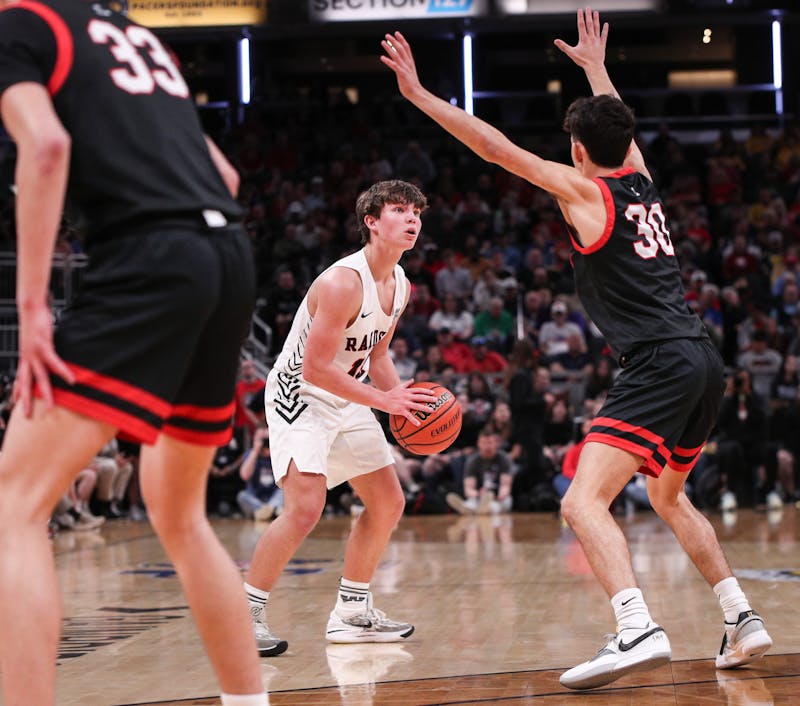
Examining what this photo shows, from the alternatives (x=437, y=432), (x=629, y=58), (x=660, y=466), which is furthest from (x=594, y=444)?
(x=629, y=58)

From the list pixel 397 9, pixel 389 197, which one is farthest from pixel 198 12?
pixel 389 197

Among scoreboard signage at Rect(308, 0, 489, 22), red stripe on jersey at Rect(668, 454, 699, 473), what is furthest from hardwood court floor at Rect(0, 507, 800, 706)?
scoreboard signage at Rect(308, 0, 489, 22)

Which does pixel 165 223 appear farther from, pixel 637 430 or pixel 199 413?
pixel 637 430

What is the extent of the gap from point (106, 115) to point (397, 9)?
17.5 m

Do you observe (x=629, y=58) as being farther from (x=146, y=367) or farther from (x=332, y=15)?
(x=146, y=367)

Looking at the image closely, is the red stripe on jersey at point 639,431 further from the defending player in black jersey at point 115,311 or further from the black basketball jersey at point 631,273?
the defending player in black jersey at point 115,311

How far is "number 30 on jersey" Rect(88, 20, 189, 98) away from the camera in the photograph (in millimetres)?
2936

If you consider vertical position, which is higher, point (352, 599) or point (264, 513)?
point (352, 599)

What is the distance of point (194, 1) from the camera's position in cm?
2005

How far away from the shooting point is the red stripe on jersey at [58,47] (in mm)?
2840

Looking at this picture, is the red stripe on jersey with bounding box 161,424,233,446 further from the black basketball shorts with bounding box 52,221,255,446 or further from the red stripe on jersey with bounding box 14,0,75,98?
the red stripe on jersey with bounding box 14,0,75,98

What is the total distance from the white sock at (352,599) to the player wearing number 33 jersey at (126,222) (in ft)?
8.80

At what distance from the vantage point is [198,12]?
2003 centimetres

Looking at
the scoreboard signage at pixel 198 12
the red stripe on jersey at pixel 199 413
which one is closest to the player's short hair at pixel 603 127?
the red stripe on jersey at pixel 199 413
